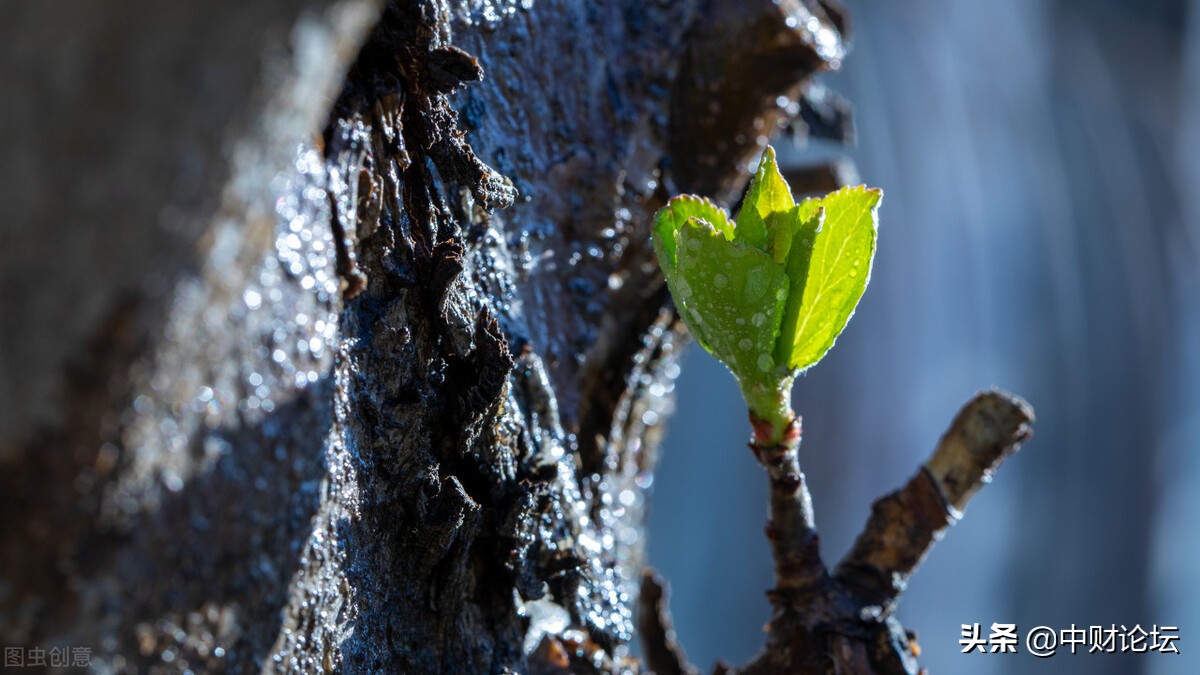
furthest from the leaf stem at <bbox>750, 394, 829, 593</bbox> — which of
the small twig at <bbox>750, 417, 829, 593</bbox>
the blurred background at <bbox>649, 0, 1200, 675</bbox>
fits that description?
the blurred background at <bbox>649, 0, 1200, 675</bbox>

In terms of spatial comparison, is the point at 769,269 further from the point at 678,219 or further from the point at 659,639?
the point at 659,639

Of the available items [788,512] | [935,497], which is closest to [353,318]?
[788,512]

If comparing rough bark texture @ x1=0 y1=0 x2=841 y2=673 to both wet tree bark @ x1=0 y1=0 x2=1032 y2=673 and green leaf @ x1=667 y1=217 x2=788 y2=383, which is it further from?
green leaf @ x1=667 y1=217 x2=788 y2=383

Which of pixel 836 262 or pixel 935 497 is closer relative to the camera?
pixel 836 262

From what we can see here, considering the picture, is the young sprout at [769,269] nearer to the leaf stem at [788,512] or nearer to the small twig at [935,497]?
the leaf stem at [788,512]

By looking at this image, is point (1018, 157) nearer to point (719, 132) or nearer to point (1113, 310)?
point (1113, 310)

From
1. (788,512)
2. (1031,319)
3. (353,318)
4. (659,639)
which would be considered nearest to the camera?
(353,318)

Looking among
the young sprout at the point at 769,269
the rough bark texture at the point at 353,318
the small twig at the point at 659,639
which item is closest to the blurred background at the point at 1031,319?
the small twig at the point at 659,639

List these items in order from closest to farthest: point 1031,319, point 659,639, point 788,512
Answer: point 788,512 < point 659,639 < point 1031,319
